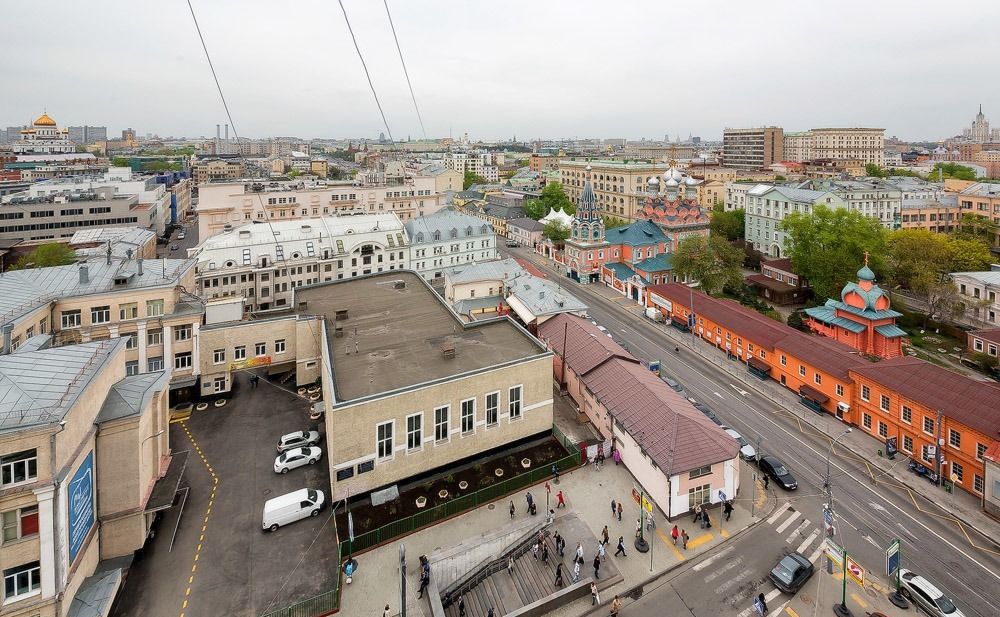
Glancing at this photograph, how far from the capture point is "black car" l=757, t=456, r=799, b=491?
26438mm

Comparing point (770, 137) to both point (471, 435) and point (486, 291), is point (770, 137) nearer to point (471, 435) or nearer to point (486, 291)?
point (486, 291)

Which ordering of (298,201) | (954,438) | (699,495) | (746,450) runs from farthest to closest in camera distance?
(298,201) → (746,450) → (954,438) → (699,495)

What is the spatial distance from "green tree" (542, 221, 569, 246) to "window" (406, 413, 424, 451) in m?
59.1

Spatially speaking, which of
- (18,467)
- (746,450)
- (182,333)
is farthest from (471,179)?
(18,467)

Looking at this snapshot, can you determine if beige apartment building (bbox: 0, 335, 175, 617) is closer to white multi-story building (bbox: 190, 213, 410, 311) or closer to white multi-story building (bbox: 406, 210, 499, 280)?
white multi-story building (bbox: 190, 213, 410, 311)

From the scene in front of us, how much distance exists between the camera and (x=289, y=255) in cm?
5316

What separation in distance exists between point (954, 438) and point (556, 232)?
198ft

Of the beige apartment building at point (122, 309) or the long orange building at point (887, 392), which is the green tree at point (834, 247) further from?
the beige apartment building at point (122, 309)

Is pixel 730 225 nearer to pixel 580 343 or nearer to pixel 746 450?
pixel 580 343

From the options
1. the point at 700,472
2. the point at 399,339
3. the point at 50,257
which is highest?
the point at 50,257

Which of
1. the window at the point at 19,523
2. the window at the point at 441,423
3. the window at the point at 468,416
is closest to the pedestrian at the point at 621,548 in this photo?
the window at the point at 468,416

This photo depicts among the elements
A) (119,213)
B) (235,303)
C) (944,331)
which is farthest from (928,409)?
(119,213)

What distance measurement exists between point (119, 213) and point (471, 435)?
81.3 metres

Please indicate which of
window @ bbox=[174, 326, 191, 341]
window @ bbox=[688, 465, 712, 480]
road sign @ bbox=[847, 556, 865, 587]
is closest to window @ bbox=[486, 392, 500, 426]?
window @ bbox=[688, 465, 712, 480]
